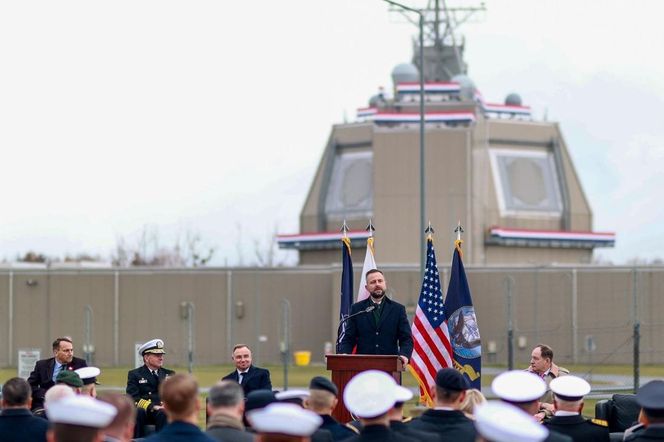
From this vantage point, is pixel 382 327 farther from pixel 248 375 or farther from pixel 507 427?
pixel 507 427

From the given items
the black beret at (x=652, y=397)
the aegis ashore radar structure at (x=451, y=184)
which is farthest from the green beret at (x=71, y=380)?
the aegis ashore radar structure at (x=451, y=184)

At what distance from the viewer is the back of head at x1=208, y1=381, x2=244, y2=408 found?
29.8ft

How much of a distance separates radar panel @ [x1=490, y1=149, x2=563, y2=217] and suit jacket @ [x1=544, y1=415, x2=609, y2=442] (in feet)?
188

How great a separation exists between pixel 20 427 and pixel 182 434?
2413mm

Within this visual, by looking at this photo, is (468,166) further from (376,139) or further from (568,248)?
(568,248)

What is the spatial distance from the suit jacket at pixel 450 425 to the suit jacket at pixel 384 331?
21.4 ft

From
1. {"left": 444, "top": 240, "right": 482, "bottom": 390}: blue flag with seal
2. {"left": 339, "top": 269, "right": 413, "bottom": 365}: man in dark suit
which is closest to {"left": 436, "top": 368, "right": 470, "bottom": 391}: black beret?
{"left": 339, "top": 269, "right": 413, "bottom": 365}: man in dark suit

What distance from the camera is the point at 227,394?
909 centimetres

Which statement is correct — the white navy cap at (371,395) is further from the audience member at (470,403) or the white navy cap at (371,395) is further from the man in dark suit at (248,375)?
the man in dark suit at (248,375)

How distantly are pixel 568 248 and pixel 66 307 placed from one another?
80.5ft

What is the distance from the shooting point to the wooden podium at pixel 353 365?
1573cm

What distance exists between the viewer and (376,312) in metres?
17.1

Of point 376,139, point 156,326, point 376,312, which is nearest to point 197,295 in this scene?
point 156,326

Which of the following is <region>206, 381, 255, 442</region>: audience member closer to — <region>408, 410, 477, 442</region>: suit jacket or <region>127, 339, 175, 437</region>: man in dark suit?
<region>408, 410, 477, 442</region>: suit jacket
